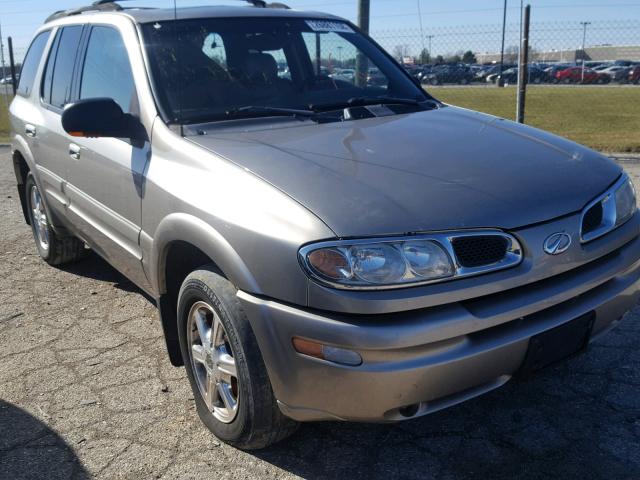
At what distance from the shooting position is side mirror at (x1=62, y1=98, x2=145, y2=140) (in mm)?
3121

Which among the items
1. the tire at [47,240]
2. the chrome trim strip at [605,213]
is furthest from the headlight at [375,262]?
the tire at [47,240]

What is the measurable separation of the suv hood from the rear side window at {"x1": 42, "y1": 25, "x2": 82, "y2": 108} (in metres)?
1.76

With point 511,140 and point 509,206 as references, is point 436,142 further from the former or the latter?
point 509,206

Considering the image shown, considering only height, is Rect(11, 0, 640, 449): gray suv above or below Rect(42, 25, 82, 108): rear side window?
below

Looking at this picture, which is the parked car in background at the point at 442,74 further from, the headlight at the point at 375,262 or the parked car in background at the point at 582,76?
the parked car in background at the point at 582,76

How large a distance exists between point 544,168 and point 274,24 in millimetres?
1933

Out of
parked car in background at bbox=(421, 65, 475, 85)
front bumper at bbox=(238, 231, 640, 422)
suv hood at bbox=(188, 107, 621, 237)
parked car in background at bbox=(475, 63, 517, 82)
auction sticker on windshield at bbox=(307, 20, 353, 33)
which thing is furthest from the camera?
parked car in background at bbox=(475, 63, 517, 82)

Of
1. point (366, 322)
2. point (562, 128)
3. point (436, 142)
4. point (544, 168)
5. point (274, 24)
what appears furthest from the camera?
point (562, 128)

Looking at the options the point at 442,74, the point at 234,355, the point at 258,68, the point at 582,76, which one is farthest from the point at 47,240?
A: the point at 582,76

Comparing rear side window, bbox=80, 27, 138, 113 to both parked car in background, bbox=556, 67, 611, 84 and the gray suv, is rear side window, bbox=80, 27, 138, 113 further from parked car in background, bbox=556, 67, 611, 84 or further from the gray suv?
parked car in background, bbox=556, 67, 611, 84

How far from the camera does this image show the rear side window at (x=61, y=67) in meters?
4.37

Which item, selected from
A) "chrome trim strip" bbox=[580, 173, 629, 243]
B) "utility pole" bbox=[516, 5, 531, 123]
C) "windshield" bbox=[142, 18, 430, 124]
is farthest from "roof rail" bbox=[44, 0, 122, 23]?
"utility pole" bbox=[516, 5, 531, 123]

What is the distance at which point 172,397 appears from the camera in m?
3.34

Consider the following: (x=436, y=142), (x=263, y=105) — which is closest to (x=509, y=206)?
(x=436, y=142)
